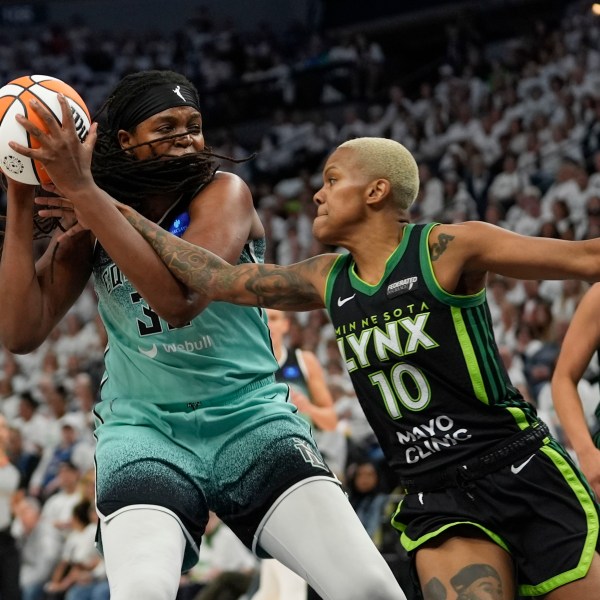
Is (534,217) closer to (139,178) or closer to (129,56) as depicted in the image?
(139,178)

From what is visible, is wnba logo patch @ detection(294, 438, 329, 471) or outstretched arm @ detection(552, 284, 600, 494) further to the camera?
outstretched arm @ detection(552, 284, 600, 494)

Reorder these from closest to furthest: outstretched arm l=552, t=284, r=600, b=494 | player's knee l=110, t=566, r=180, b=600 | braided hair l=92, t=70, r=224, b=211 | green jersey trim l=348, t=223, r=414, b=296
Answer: player's knee l=110, t=566, r=180, b=600, green jersey trim l=348, t=223, r=414, b=296, braided hair l=92, t=70, r=224, b=211, outstretched arm l=552, t=284, r=600, b=494

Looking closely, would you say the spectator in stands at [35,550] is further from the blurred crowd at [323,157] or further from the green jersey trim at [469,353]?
the green jersey trim at [469,353]

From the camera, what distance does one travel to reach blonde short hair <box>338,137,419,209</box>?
337 centimetres

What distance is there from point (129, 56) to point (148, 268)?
18.3m

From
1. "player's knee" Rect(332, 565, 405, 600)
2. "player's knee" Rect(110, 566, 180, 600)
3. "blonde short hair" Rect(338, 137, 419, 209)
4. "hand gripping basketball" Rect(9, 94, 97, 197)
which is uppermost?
"hand gripping basketball" Rect(9, 94, 97, 197)

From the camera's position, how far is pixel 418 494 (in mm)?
3244

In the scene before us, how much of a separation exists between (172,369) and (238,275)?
370mm

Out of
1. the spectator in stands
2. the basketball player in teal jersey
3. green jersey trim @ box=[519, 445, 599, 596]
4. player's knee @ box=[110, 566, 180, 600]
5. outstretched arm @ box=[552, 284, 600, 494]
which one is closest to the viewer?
player's knee @ box=[110, 566, 180, 600]

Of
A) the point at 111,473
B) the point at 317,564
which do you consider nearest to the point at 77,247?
the point at 111,473

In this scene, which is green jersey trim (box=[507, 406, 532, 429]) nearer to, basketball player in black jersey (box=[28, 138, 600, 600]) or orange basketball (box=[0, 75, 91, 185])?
basketball player in black jersey (box=[28, 138, 600, 600])

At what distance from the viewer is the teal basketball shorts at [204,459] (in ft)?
10.6

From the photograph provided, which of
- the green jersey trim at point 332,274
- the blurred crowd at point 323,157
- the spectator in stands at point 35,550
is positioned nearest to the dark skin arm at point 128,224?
the green jersey trim at point 332,274

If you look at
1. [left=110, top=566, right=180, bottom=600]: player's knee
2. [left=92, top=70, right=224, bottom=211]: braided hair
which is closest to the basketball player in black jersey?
[left=92, top=70, right=224, bottom=211]: braided hair
